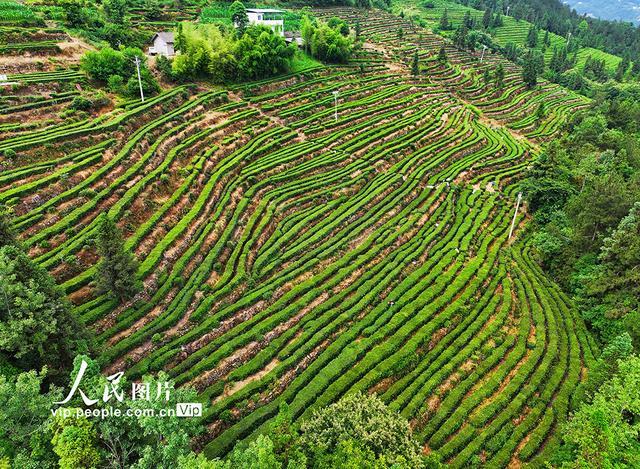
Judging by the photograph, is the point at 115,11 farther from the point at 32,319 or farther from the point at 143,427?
the point at 143,427

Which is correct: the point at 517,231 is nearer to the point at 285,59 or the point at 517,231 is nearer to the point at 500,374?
the point at 500,374

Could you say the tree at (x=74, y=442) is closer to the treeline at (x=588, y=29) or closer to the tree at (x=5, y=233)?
the tree at (x=5, y=233)

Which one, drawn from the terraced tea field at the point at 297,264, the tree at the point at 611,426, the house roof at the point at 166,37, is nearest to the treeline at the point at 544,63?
the terraced tea field at the point at 297,264

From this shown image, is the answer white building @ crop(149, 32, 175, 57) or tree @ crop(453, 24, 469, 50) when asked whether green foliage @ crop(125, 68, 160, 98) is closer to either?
white building @ crop(149, 32, 175, 57)

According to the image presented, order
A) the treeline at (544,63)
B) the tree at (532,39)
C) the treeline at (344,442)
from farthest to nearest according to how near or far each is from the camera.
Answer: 1. the tree at (532,39)
2. the treeline at (544,63)
3. the treeline at (344,442)

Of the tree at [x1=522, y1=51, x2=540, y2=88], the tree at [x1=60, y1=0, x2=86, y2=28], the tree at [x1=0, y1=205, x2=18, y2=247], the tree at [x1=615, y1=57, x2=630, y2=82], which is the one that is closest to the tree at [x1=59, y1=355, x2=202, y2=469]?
the tree at [x1=0, y1=205, x2=18, y2=247]

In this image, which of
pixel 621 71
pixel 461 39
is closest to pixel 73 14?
pixel 461 39
